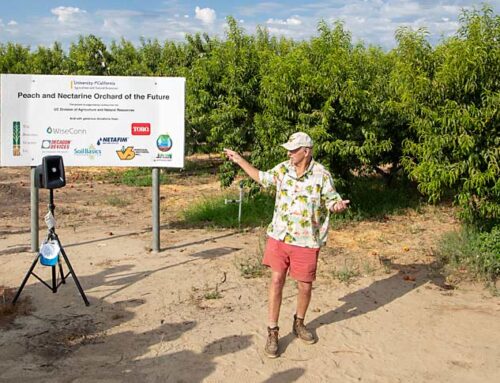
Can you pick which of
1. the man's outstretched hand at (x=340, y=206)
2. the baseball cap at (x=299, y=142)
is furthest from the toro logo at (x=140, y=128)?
the man's outstretched hand at (x=340, y=206)

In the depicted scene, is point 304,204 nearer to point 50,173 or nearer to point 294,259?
point 294,259

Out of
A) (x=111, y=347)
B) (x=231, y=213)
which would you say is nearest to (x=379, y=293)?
(x=111, y=347)

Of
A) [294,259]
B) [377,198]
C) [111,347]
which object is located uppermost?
[294,259]

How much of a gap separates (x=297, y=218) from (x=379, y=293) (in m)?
2.13

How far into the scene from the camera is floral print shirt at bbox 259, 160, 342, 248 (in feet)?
15.9

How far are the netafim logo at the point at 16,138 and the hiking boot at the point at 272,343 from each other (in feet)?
14.4

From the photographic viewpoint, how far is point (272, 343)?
16.0ft

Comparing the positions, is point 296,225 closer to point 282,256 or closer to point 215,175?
point 282,256

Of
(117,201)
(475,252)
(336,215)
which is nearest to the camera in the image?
(475,252)

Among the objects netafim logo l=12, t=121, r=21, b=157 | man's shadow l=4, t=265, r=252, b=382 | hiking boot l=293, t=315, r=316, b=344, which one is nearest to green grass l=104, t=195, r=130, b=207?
netafim logo l=12, t=121, r=21, b=157

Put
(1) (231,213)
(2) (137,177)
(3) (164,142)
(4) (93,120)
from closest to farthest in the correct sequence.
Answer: (4) (93,120)
(3) (164,142)
(1) (231,213)
(2) (137,177)

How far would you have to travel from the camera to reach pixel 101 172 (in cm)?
1794

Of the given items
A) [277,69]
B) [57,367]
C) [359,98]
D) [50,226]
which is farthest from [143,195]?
[57,367]

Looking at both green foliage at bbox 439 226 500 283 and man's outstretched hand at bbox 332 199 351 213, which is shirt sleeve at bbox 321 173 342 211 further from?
green foliage at bbox 439 226 500 283
